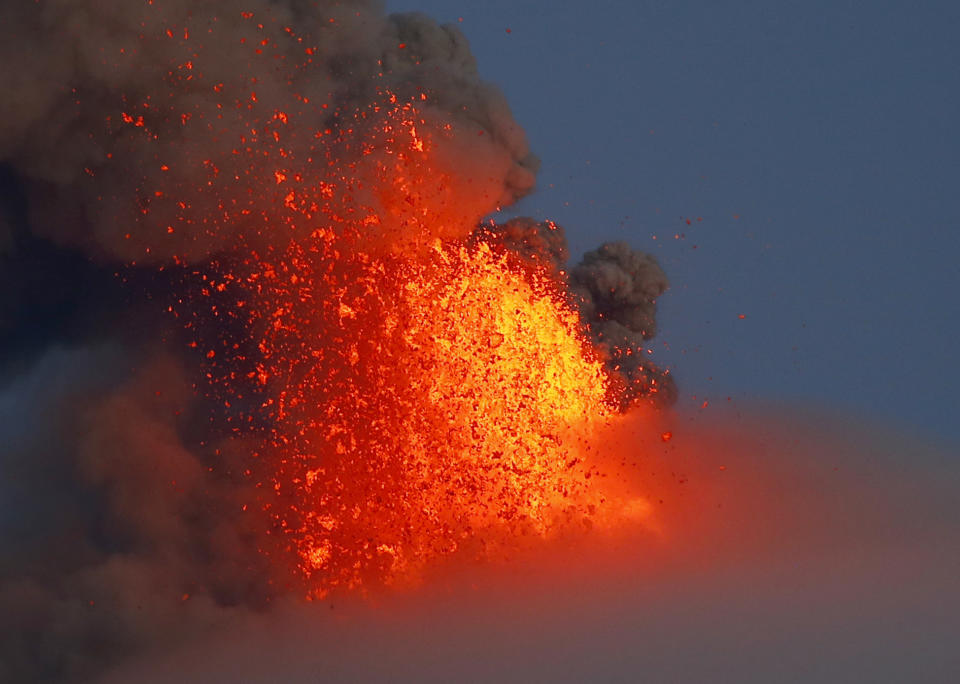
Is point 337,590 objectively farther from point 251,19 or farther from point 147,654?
point 251,19

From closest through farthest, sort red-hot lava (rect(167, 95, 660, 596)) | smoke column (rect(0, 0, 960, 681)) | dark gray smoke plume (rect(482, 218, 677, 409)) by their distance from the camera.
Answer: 1. smoke column (rect(0, 0, 960, 681))
2. red-hot lava (rect(167, 95, 660, 596))
3. dark gray smoke plume (rect(482, 218, 677, 409))

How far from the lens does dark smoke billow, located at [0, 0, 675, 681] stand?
519 inches

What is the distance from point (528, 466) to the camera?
15.8 metres

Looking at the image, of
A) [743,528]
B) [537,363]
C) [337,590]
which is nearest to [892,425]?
[743,528]

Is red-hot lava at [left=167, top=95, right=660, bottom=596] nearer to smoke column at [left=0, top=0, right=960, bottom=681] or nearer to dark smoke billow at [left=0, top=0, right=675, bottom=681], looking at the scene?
smoke column at [left=0, top=0, right=960, bottom=681]

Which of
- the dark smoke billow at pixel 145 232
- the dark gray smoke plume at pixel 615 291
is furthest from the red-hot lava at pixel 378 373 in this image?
the dark gray smoke plume at pixel 615 291

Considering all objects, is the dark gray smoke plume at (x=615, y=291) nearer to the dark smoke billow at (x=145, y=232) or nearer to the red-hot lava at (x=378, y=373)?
the dark smoke billow at (x=145, y=232)

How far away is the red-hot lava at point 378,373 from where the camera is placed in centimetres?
1477

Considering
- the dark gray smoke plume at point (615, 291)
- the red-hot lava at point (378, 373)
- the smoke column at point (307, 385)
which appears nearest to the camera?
the smoke column at point (307, 385)

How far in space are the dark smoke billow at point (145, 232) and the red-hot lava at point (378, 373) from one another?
0.82ft

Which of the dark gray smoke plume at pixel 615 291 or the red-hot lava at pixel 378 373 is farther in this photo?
the dark gray smoke plume at pixel 615 291

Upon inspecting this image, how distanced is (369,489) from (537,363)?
327 centimetres

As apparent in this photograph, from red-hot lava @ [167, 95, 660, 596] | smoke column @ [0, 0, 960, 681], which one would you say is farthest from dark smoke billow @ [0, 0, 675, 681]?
red-hot lava @ [167, 95, 660, 596]

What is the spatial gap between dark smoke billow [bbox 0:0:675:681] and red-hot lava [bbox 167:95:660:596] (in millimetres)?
250
